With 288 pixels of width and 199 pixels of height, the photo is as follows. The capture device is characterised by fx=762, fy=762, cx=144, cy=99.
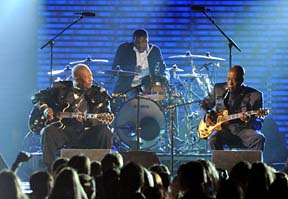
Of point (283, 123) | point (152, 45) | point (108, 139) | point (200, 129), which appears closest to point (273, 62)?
point (283, 123)

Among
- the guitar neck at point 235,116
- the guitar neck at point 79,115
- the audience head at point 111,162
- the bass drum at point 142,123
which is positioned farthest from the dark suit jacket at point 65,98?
the audience head at point 111,162

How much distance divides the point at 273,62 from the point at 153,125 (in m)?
3.06

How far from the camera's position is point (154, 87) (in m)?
11.3

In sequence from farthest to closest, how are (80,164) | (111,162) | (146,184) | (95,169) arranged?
1. (95,169)
2. (111,162)
3. (80,164)
4. (146,184)

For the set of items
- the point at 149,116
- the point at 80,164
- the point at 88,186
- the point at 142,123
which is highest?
the point at 149,116

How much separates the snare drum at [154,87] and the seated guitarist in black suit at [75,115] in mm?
1141

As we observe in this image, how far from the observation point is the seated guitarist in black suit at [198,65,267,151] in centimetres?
1000

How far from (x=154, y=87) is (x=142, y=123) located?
564mm

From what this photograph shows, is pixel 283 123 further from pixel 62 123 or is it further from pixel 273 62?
pixel 62 123

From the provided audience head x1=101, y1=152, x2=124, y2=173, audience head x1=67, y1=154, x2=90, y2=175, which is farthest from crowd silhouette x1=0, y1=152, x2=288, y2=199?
audience head x1=101, y1=152, x2=124, y2=173

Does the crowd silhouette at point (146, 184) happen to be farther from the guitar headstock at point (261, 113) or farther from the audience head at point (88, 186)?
the guitar headstock at point (261, 113)

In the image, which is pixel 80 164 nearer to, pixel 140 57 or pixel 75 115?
pixel 75 115

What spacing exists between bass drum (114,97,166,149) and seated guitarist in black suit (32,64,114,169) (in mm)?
838

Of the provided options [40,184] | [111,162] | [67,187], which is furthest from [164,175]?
[67,187]
